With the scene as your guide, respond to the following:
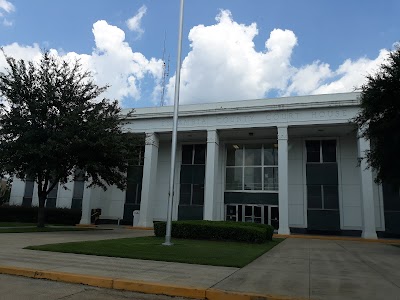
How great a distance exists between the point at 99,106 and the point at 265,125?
44.3ft

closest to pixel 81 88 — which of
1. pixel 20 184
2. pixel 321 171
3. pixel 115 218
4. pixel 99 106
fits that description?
pixel 99 106

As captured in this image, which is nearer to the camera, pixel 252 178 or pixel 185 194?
pixel 252 178

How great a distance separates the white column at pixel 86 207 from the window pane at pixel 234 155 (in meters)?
13.3

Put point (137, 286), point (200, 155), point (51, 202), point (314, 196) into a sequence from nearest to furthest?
point (137, 286), point (314, 196), point (200, 155), point (51, 202)

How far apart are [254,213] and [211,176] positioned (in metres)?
5.31

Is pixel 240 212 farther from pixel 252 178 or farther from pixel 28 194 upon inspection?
pixel 28 194

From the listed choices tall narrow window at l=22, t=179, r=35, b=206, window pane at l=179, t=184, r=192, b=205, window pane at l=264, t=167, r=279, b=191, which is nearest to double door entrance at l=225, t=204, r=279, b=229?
window pane at l=264, t=167, r=279, b=191

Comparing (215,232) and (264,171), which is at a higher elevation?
(264,171)

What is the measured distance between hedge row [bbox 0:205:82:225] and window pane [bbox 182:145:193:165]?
11.2 m


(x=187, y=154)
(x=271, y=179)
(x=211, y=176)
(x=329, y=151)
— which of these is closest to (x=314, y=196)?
(x=271, y=179)

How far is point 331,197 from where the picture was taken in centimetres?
2933

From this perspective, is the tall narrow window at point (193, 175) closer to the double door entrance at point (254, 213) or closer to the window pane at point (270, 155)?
the double door entrance at point (254, 213)

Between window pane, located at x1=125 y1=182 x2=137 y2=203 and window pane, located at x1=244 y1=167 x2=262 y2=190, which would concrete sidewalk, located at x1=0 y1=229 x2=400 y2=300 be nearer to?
window pane, located at x1=244 y1=167 x2=262 y2=190

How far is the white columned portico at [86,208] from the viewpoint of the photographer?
3291 cm
